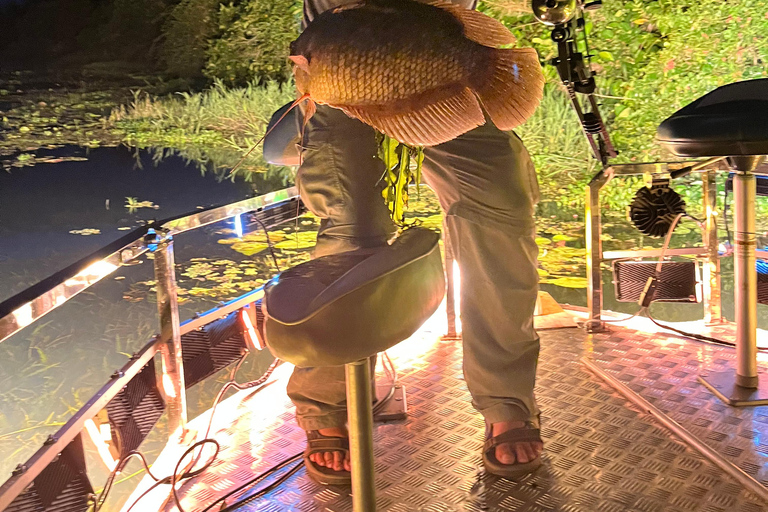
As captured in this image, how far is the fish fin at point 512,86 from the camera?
805mm

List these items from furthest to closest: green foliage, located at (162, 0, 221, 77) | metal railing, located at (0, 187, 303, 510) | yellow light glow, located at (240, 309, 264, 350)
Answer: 1. green foliage, located at (162, 0, 221, 77)
2. yellow light glow, located at (240, 309, 264, 350)
3. metal railing, located at (0, 187, 303, 510)

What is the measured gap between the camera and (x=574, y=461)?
61.6 inches

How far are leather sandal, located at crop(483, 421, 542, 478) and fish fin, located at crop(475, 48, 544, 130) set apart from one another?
3.01 ft

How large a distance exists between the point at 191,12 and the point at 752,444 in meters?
9.25

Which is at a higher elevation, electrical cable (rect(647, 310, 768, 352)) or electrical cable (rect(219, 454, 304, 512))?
electrical cable (rect(647, 310, 768, 352))

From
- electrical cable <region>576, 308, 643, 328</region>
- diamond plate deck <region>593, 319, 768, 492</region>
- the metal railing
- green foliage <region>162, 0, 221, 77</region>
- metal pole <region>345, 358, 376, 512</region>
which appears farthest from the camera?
green foliage <region>162, 0, 221, 77</region>

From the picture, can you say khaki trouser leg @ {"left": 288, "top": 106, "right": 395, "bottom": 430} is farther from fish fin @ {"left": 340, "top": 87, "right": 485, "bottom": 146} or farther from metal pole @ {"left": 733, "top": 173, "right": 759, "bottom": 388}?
metal pole @ {"left": 733, "top": 173, "right": 759, "bottom": 388}

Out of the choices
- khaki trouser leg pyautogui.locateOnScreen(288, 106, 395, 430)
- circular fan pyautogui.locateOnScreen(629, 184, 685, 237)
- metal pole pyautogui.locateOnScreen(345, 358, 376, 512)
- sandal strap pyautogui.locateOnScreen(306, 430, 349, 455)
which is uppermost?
khaki trouser leg pyautogui.locateOnScreen(288, 106, 395, 430)

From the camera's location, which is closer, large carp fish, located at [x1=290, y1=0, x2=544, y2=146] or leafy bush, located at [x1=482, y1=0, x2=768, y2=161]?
large carp fish, located at [x1=290, y1=0, x2=544, y2=146]

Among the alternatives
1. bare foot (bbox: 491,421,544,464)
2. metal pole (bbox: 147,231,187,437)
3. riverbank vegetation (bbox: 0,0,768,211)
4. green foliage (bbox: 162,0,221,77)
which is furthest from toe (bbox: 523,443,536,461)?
green foliage (bbox: 162,0,221,77)

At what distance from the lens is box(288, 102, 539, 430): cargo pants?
1.47 metres

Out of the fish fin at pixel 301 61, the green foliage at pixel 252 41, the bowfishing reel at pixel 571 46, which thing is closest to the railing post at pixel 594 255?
the bowfishing reel at pixel 571 46

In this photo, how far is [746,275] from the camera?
72.5 inches

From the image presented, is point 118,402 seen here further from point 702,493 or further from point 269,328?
point 702,493
